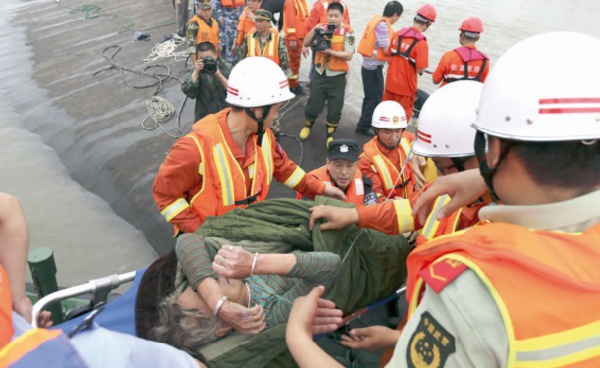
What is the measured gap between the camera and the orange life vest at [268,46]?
619 centimetres

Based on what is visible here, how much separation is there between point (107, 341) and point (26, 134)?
331 inches

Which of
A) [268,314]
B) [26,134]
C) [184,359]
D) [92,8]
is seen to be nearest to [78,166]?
[26,134]

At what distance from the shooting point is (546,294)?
912 mm

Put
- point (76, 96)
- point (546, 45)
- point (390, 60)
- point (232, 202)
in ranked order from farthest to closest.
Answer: point (76, 96)
point (390, 60)
point (232, 202)
point (546, 45)

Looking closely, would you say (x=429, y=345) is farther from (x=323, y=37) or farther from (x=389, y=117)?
(x=323, y=37)

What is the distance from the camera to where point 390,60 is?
638 cm

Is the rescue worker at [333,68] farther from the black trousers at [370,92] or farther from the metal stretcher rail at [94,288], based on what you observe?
the metal stretcher rail at [94,288]

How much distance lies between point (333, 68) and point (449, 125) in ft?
13.8

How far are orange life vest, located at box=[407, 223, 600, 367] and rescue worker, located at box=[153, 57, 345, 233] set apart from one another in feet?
6.87

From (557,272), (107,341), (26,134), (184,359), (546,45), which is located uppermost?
(546,45)

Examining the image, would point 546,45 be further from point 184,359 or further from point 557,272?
point 184,359

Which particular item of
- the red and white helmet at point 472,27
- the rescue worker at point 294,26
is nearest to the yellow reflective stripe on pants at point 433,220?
the red and white helmet at point 472,27

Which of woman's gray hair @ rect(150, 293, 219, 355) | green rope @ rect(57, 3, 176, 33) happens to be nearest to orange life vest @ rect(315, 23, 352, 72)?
woman's gray hair @ rect(150, 293, 219, 355)

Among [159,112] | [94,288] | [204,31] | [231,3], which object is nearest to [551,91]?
[94,288]
